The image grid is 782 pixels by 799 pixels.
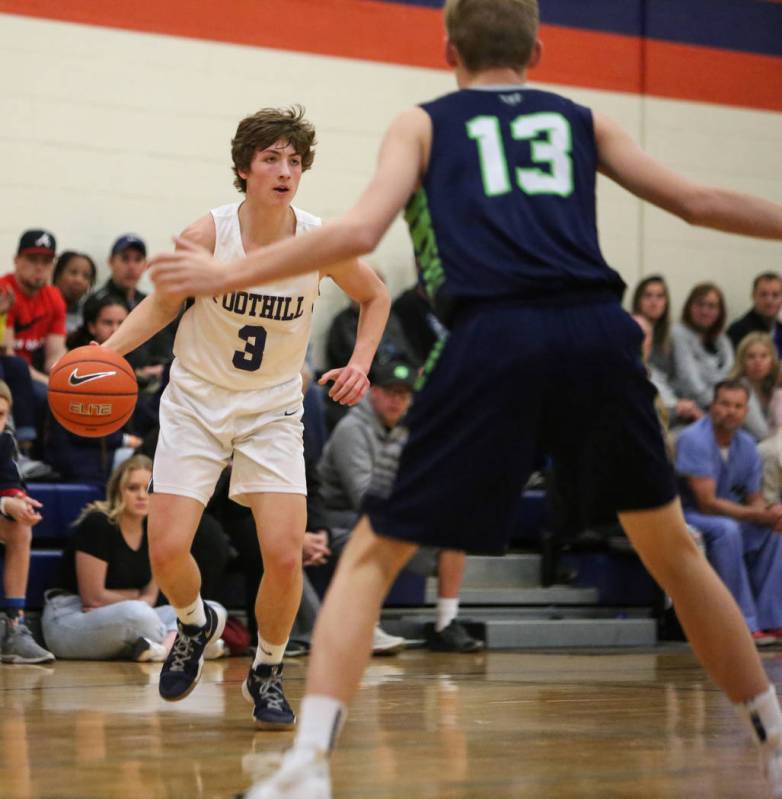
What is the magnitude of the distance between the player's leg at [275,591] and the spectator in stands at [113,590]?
105 inches

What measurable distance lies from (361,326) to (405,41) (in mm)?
7211

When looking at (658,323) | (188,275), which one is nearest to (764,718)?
(188,275)

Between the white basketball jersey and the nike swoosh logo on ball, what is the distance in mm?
330

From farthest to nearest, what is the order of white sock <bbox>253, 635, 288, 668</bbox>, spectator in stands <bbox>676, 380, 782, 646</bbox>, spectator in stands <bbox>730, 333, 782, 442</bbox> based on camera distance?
spectator in stands <bbox>730, 333, 782, 442</bbox>
spectator in stands <bbox>676, 380, 782, 646</bbox>
white sock <bbox>253, 635, 288, 668</bbox>

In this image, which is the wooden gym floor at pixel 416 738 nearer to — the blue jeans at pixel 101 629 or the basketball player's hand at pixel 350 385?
the blue jeans at pixel 101 629

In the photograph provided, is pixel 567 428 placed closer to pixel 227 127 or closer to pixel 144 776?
pixel 144 776

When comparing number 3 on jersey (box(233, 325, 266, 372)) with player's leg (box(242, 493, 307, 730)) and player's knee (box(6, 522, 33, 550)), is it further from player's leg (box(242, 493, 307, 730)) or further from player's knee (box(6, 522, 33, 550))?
player's knee (box(6, 522, 33, 550))

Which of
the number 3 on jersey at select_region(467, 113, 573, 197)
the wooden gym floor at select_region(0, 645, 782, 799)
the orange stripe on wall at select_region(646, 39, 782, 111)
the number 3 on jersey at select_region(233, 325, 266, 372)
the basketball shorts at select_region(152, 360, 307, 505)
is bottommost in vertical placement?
the wooden gym floor at select_region(0, 645, 782, 799)

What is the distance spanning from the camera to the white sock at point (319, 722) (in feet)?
9.64

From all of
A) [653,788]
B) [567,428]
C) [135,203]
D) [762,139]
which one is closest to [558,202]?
[567,428]

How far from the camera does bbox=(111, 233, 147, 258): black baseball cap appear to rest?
9672 mm

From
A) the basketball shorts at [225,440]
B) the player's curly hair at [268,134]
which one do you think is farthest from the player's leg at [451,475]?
the player's curly hair at [268,134]

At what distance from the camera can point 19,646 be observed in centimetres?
723

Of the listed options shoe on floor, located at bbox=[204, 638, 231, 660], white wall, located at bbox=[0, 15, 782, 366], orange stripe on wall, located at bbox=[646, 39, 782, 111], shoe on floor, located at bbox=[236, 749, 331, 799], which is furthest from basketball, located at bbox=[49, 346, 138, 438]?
orange stripe on wall, located at bbox=[646, 39, 782, 111]
